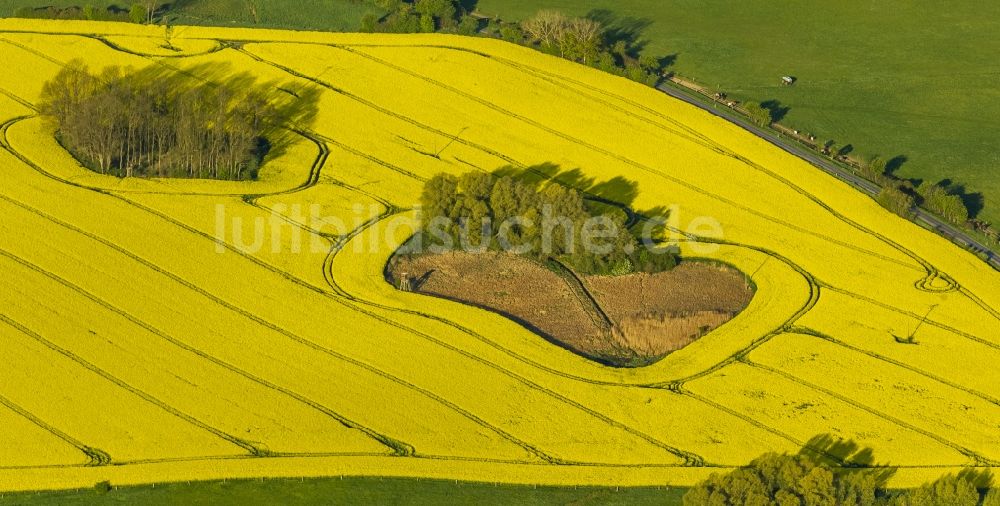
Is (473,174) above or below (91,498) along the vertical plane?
above

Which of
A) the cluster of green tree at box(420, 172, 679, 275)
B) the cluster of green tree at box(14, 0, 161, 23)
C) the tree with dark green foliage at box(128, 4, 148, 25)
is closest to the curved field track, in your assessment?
the cluster of green tree at box(420, 172, 679, 275)

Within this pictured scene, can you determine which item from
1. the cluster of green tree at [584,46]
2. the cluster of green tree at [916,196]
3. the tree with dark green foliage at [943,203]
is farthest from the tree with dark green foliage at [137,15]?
the tree with dark green foliage at [943,203]

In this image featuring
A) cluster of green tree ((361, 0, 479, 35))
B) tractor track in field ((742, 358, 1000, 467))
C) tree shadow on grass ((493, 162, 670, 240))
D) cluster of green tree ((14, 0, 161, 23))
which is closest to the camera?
tractor track in field ((742, 358, 1000, 467))

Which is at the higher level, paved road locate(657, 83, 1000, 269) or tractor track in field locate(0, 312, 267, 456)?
paved road locate(657, 83, 1000, 269)

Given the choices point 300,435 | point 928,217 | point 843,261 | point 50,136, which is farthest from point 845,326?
point 50,136

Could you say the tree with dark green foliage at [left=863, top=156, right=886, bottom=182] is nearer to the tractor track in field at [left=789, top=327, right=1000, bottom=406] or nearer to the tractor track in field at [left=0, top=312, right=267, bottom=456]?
the tractor track in field at [left=789, top=327, right=1000, bottom=406]

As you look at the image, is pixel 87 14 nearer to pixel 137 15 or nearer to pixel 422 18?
pixel 137 15

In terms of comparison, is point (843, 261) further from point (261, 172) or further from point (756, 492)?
point (261, 172)
